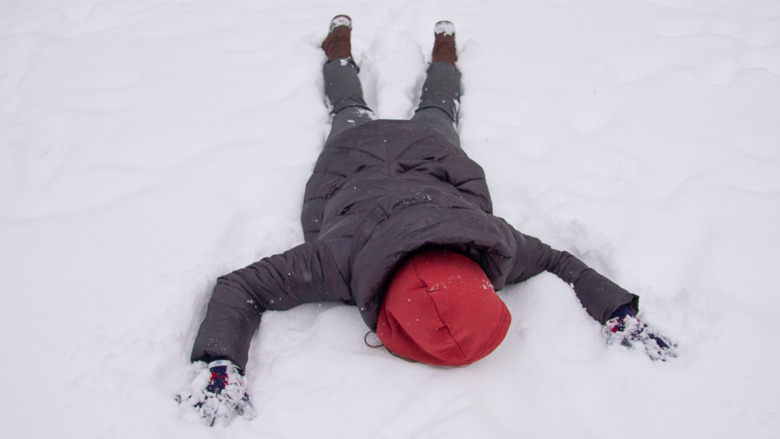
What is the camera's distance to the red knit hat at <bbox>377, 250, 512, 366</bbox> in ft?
4.06

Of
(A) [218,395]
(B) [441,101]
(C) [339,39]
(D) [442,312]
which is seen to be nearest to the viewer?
(D) [442,312]

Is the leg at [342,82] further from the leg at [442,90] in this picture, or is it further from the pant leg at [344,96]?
the leg at [442,90]

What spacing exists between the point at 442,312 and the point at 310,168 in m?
1.15

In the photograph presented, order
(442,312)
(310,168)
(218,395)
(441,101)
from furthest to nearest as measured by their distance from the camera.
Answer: (441,101) < (310,168) < (218,395) < (442,312)

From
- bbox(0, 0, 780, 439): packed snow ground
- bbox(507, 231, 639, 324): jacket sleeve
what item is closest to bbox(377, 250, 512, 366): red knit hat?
bbox(0, 0, 780, 439): packed snow ground

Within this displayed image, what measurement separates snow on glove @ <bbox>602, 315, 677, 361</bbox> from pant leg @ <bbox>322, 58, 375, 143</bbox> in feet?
4.13

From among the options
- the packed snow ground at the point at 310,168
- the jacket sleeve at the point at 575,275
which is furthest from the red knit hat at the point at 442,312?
the jacket sleeve at the point at 575,275

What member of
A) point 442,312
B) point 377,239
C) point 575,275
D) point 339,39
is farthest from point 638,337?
point 339,39

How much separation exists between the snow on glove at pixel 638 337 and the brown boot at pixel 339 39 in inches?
72.3

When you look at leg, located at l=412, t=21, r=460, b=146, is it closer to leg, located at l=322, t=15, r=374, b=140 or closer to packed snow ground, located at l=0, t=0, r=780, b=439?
packed snow ground, located at l=0, t=0, r=780, b=439

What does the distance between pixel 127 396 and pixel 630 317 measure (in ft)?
4.70

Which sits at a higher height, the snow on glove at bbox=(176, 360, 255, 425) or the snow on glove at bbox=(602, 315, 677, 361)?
the snow on glove at bbox=(176, 360, 255, 425)

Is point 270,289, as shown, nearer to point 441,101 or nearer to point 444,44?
point 441,101

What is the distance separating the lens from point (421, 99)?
2445mm
